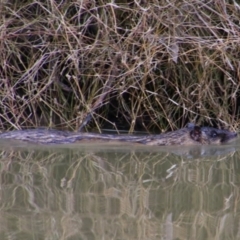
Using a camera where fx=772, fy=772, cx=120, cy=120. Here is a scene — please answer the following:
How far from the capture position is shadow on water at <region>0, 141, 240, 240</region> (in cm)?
366

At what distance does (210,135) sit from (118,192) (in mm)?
1969

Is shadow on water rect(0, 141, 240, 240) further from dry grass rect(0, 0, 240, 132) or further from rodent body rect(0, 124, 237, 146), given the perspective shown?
dry grass rect(0, 0, 240, 132)

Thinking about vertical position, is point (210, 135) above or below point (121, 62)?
below

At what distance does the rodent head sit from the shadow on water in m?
0.07

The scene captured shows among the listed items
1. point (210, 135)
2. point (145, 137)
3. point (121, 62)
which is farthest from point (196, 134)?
point (121, 62)

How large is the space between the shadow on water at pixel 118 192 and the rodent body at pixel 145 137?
0.07m

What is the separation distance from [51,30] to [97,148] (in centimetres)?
115

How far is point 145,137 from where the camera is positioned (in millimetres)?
6223

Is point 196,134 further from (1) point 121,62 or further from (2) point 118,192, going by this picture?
(2) point 118,192

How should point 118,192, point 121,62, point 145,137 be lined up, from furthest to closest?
point 121,62, point 145,137, point 118,192

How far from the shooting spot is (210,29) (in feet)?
20.9

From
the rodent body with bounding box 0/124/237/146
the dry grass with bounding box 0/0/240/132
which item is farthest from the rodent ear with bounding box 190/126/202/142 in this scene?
the dry grass with bounding box 0/0/240/132

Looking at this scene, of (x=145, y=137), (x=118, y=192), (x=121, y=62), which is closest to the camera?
(x=118, y=192)

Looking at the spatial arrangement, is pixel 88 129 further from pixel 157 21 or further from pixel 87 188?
pixel 87 188
